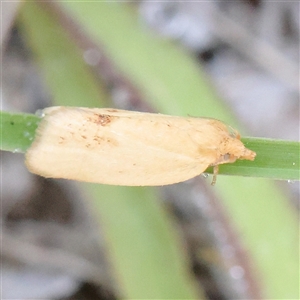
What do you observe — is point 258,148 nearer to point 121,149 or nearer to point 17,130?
point 121,149

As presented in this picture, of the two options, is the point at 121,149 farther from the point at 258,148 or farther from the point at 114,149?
the point at 258,148

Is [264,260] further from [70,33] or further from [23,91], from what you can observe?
[23,91]

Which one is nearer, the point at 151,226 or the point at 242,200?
the point at 242,200

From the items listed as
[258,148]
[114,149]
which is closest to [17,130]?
[114,149]

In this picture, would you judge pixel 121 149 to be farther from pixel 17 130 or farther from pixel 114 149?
pixel 17 130

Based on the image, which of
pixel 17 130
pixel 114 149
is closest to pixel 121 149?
pixel 114 149

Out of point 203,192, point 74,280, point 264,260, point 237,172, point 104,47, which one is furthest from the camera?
point 74,280

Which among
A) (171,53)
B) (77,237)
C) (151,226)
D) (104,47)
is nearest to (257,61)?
(171,53)

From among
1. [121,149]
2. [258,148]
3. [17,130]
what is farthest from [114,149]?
[258,148]
